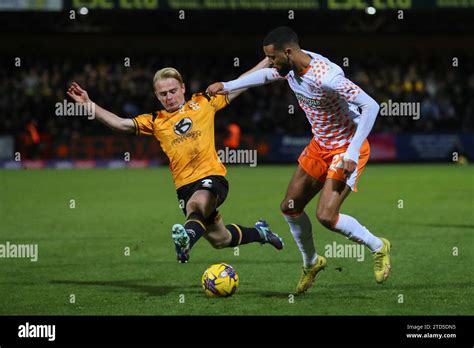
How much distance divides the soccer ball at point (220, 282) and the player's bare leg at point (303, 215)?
613mm

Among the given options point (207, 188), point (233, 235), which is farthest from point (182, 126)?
point (233, 235)

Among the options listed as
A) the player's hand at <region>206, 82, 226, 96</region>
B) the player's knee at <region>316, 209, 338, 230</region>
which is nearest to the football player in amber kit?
the player's hand at <region>206, 82, 226, 96</region>

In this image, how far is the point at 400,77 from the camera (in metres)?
31.7

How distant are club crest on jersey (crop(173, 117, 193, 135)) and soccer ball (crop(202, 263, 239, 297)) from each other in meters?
1.34

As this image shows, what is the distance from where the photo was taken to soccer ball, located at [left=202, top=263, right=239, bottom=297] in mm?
8148

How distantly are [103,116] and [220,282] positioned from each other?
1844 millimetres

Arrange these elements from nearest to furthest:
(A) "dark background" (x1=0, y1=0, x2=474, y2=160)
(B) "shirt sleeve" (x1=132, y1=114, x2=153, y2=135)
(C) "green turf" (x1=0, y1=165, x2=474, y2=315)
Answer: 1. (C) "green turf" (x1=0, y1=165, x2=474, y2=315)
2. (B) "shirt sleeve" (x1=132, y1=114, x2=153, y2=135)
3. (A) "dark background" (x1=0, y1=0, x2=474, y2=160)

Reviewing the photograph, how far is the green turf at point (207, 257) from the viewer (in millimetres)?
7844

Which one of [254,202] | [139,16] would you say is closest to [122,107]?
[139,16]

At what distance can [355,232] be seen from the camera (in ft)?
26.8

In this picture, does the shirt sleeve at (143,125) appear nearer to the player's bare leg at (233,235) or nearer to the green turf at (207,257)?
the player's bare leg at (233,235)

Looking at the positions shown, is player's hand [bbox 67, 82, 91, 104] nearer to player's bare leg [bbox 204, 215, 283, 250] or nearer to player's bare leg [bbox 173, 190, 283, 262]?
player's bare leg [bbox 173, 190, 283, 262]
